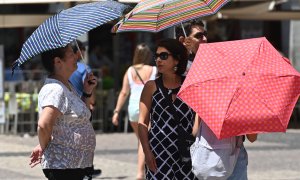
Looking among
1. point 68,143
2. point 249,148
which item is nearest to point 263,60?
point 68,143

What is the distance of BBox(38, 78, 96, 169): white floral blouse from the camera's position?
6.41 m

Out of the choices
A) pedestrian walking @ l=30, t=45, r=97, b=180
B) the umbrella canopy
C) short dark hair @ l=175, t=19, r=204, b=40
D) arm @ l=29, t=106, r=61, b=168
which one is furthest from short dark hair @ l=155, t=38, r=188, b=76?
arm @ l=29, t=106, r=61, b=168

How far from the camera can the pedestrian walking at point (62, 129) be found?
6.36 metres

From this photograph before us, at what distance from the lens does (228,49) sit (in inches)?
246

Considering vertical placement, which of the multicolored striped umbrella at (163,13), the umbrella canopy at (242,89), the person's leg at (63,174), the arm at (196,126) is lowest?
the person's leg at (63,174)

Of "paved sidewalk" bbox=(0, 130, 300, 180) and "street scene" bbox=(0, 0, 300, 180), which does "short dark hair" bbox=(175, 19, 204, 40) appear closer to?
"street scene" bbox=(0, 0, 300, 180)

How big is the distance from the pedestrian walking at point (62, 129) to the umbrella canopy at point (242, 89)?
0.78m

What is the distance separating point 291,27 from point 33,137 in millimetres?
6887

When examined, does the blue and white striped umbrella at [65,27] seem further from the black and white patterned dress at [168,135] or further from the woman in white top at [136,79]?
the woman in white top at [136,79]

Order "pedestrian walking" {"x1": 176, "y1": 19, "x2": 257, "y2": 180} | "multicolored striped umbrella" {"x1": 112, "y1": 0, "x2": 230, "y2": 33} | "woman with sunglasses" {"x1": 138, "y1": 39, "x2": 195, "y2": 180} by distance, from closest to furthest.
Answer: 1. "pedestrian walking" {"x1": 176, "y1": 19, "x2": 257, "y2": 180}
2. "woman with sunglasses" {"x1": 138, "y1": 39, "x2": 195, "y2": 180}
3. "multicolored striped umbrella" {"x1": 112, "y1": 0, "x2": 230, "y2": 33}

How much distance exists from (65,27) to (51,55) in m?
0.21

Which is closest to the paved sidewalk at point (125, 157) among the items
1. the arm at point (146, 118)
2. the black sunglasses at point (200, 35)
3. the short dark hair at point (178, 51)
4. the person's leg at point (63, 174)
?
the black sunglasses at point (200, 35)

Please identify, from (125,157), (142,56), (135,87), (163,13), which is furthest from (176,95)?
(125,157)

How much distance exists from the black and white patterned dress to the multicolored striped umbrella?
69cm
